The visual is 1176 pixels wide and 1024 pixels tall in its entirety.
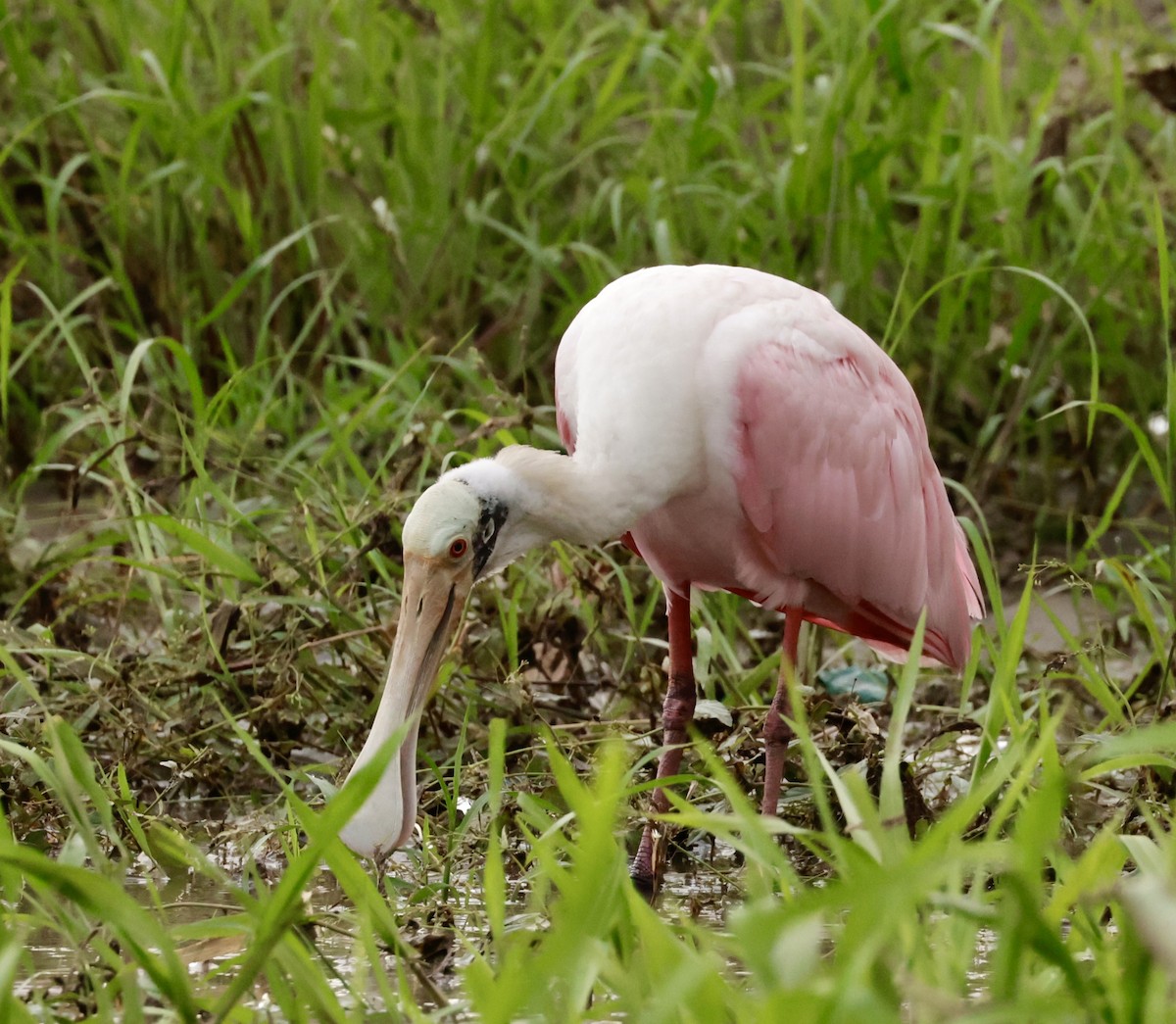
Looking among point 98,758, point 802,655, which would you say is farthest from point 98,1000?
point 802,655

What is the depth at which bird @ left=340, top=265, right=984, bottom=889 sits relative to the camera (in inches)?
137

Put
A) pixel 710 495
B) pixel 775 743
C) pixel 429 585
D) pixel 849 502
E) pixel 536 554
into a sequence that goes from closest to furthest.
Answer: pixel 429 585 → pixel 710 495 → pixel 775 743 → pixel 849 502 → pixel 536 554

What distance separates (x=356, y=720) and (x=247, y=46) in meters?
3.58

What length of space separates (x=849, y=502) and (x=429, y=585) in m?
1.04

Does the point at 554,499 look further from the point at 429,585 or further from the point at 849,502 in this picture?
the point at 849,502

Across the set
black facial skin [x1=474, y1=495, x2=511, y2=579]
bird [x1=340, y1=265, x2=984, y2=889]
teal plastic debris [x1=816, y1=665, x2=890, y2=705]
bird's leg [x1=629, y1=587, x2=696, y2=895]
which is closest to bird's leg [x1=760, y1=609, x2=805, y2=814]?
bird [x1=340, y1=265, x2=984, y2=889]

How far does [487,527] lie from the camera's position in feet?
11.5

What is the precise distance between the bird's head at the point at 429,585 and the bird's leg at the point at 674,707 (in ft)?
1.81

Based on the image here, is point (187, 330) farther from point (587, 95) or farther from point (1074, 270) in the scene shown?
point (1074, 270)

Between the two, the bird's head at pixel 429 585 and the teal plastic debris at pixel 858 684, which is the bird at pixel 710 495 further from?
the teal plastic debris at pixel 858 684

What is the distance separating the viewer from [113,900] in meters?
2.17

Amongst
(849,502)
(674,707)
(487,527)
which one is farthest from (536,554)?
(487,527)

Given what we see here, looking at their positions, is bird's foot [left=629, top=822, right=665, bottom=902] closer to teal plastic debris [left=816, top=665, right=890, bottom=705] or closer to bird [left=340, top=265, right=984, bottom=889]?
bird [left=340, top=265, right=984, bottom=889]

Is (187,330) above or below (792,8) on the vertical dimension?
below
